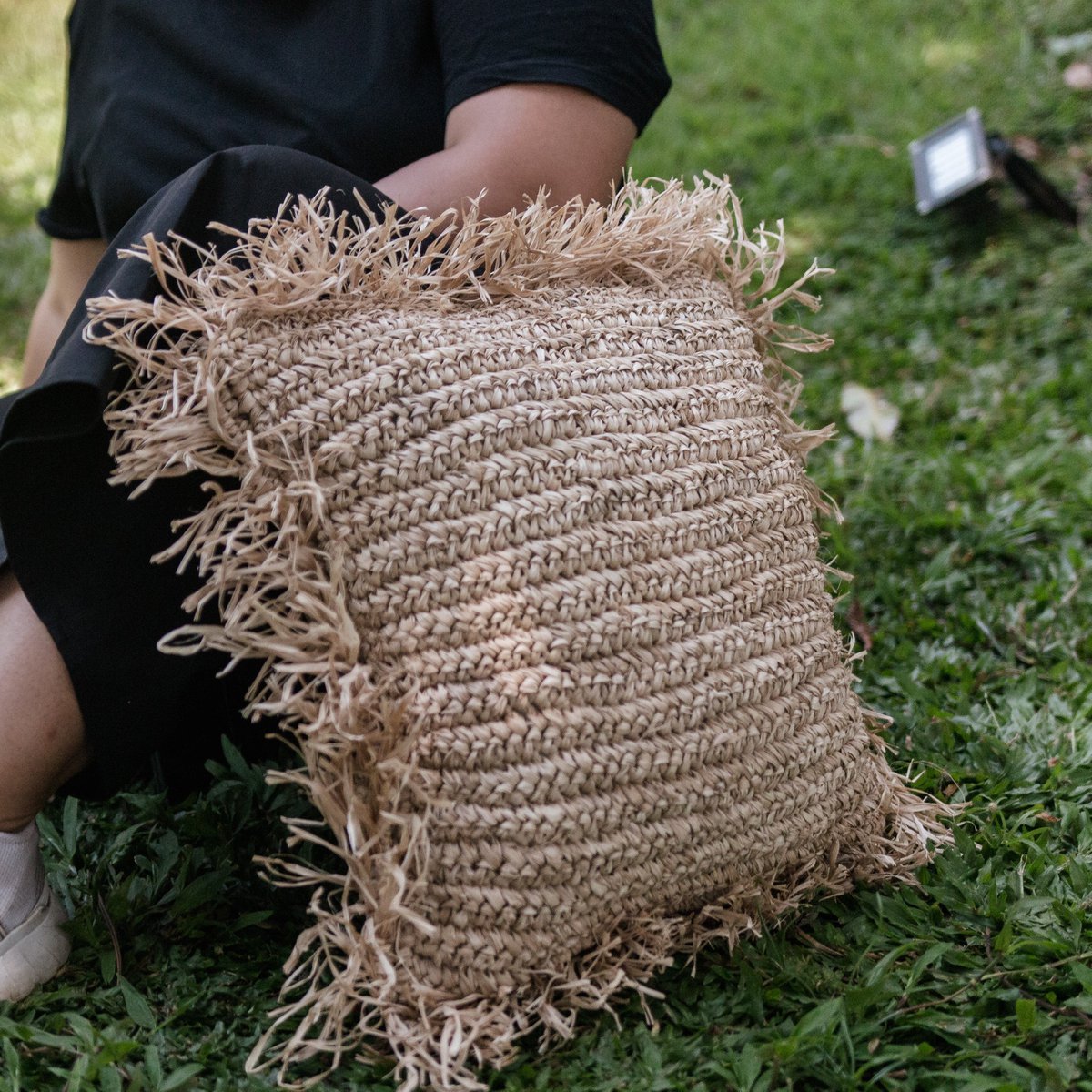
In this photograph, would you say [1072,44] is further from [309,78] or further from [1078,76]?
[309,78]

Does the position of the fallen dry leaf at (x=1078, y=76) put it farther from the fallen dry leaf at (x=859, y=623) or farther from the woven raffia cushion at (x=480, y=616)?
the woven raffia cushion at (x=480, y=616)

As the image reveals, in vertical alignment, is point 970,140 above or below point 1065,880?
above

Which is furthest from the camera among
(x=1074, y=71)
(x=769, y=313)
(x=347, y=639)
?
(x=1074, y=71)

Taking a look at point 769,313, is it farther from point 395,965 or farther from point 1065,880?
point 395,965

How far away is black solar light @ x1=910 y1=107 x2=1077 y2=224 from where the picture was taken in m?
2.81

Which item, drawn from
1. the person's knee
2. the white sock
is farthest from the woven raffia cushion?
the person's knee

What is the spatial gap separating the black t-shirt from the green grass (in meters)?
0.77

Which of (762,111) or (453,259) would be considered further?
(762,111)

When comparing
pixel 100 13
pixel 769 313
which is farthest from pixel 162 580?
pixel 100 13

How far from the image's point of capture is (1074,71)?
10.7ft

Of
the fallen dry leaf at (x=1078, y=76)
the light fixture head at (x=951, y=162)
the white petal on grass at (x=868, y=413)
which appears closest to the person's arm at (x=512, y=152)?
the white petal on grass at (x=868, y=413)

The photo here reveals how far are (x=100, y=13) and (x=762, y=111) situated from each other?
2.54 metres

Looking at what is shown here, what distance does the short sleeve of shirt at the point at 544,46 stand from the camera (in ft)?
4.65

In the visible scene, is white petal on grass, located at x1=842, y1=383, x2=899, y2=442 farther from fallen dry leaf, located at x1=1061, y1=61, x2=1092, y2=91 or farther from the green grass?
fallen dry leaf, located at x1=1061, y1=61, x2=1092, y2=91
